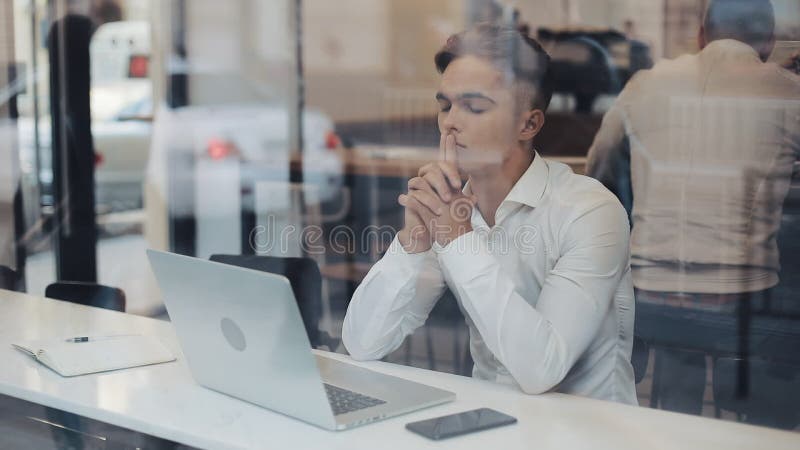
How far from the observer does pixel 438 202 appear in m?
2.11

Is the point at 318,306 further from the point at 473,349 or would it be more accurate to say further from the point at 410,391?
the point at 410,391

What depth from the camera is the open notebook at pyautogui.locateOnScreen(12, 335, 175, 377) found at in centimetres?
199

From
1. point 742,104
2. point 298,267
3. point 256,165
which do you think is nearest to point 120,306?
point 298,267

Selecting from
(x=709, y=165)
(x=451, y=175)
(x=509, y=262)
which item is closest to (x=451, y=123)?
(x=509, y=262)

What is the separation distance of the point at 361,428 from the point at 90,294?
165cm

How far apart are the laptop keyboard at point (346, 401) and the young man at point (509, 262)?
0.30m

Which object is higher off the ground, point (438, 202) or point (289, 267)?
point (438, 202)

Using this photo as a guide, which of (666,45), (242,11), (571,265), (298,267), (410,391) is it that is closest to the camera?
(410,391)

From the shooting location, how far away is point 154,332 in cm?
233

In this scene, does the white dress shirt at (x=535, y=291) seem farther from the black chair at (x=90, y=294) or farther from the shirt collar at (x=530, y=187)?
the black chair at (x=90, y=294)

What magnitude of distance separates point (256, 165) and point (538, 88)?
252 cm

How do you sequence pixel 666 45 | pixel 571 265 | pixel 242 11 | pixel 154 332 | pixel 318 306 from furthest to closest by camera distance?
pixel 242 11, pixel 318 306, pixel 666 45, pixel 154 332, pixel 571 265

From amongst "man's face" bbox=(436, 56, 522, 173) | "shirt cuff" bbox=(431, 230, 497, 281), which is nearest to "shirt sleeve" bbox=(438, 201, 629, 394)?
"shirt cuff" bbox=(431, 230, 497, 281)

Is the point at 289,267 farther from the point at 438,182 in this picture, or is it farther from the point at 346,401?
the point at 346,401
